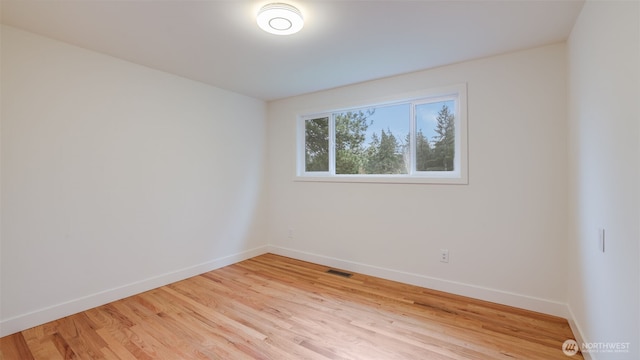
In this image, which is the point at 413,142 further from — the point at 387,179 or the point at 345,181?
the point at 345,181

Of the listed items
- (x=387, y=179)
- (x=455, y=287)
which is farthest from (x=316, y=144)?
(x=455, y=287)

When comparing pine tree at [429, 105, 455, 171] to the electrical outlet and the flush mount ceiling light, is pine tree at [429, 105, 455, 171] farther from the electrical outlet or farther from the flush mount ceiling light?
the flush mount ceiling light

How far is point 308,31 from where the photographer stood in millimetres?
2111

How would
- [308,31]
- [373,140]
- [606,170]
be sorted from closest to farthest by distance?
[606,170]
[308,31]
[373,140]

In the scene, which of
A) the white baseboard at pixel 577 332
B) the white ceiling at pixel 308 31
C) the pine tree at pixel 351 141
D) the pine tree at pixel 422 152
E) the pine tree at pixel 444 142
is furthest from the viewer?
the pine tree at pixel 351 141

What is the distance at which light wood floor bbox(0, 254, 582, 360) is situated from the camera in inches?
72.9

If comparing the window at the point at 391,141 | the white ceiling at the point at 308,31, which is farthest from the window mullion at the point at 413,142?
the white ceiling at the point at 308,31

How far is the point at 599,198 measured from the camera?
60.4 inches

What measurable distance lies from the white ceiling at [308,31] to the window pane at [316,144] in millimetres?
996

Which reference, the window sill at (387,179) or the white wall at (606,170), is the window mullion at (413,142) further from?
the white wall at (606,170)

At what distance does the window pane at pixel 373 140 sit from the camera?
10.5 feet

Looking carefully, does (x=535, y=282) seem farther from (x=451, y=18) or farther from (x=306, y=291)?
(x=451, y=18)

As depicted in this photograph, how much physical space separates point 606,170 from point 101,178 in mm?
3668

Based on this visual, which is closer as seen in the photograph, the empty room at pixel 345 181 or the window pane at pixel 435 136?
the empty room at pixel 345 181
